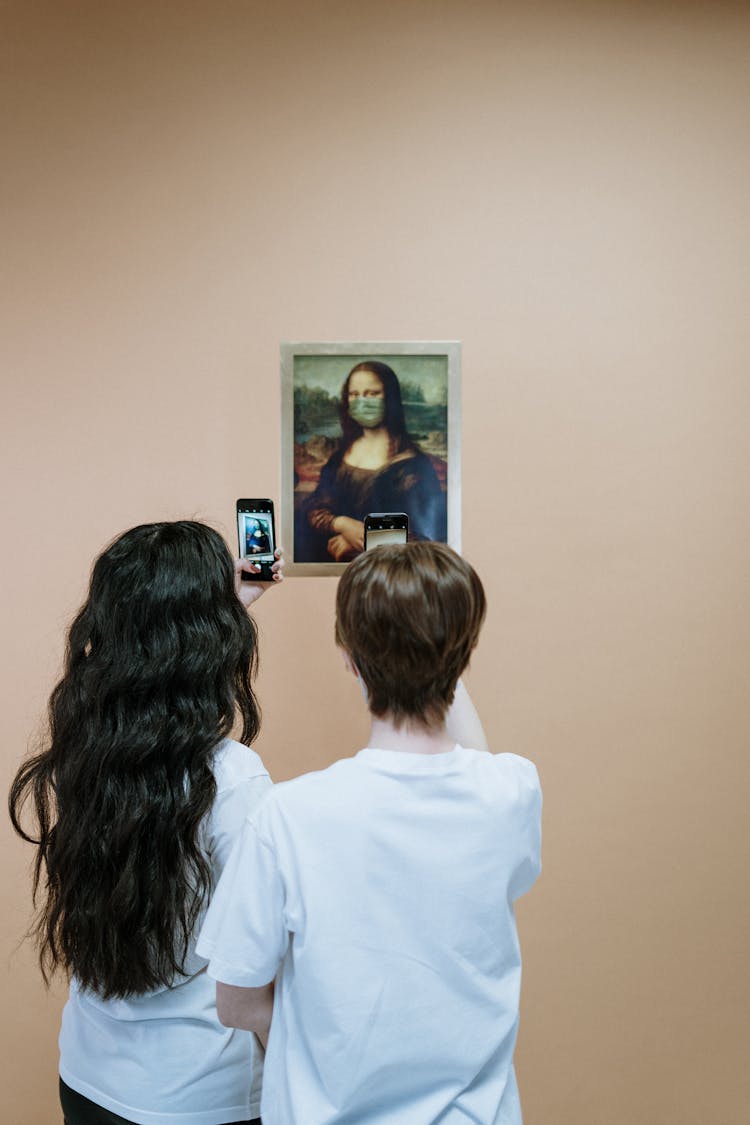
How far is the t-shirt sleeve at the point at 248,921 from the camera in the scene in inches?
44.3

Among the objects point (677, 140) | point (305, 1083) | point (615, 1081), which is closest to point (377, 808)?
point (305, 1083)

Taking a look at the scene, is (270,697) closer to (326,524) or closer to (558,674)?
(326,524)

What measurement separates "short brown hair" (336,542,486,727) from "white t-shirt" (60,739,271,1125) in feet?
0.95

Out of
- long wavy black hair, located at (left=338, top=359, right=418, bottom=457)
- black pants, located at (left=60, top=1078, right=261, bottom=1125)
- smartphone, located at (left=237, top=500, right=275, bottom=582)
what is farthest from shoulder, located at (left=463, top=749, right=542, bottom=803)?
long wavy black hair, located at (left=338, top=359, right=418, bottom=457)

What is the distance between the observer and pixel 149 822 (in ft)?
4.36

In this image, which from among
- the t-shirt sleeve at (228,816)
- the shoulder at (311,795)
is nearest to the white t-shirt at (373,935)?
the shoulder at (311,795)

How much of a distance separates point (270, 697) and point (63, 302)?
1163mm

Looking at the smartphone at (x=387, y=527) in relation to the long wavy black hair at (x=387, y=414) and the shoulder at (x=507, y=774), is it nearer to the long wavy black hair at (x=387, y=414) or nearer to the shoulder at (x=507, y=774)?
the long wavy black hair at (x=387, y=414)

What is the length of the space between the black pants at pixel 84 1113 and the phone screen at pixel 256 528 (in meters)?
1.02

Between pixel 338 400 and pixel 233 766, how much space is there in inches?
48.7

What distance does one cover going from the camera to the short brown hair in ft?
3.86

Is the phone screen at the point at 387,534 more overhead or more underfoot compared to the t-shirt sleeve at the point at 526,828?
more overhead

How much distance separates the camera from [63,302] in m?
2.49

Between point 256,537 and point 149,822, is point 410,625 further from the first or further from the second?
point 256,537
